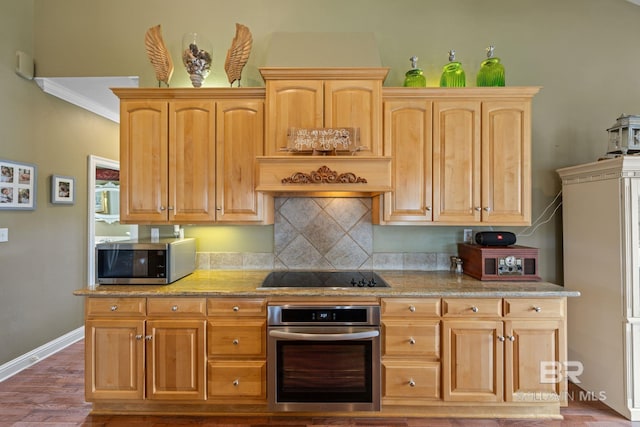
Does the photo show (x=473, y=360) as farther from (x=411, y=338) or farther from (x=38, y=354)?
(x=38, y=354)

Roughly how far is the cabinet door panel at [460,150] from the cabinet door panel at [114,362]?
2421 millimetres

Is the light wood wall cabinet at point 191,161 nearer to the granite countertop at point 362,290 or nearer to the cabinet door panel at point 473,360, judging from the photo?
the granite countertop at point 362,290

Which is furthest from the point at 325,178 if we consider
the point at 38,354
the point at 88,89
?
the point at 38,354

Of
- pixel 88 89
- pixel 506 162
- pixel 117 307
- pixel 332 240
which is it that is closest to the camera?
pixel 117 307

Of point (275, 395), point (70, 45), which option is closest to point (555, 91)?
point (275, 395)

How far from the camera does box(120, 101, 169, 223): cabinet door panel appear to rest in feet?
7.75

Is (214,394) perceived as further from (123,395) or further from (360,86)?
(360,86)

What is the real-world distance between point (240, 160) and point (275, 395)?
1667 mm

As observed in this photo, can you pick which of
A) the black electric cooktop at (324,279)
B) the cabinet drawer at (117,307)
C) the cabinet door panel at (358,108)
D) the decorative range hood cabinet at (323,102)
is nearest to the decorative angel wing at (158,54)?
the decorative range hood cabinet at (323,102)

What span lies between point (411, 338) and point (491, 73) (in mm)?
2106

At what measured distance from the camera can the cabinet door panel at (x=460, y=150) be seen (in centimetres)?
234

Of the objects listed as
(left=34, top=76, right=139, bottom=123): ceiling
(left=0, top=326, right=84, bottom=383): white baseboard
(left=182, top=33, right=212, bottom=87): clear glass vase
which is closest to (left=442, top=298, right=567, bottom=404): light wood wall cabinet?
(left=182, top=33, right=212, bottom=87): clear glass vase

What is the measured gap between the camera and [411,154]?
92.5 inches

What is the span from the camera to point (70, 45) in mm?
2766
